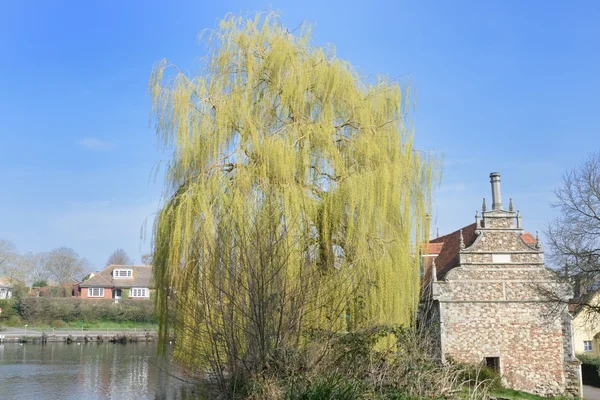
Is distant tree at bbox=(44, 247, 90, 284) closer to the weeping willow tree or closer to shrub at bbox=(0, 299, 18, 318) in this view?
shrub at bbox=(0, 299, 18, 318)

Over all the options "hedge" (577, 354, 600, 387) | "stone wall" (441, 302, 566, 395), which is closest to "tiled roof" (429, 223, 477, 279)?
"stone wall" (441, 302, 566, 395)

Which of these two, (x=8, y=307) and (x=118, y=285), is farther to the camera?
(x=118, y=285)

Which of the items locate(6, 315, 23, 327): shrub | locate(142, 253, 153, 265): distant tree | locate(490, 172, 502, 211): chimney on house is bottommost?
locate(6, 315, 23, 327): shrub

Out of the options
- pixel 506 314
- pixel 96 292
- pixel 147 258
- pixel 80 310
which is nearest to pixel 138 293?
pixel 96 292

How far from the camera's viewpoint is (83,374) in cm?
2305

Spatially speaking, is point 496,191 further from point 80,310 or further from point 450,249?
point 80,310

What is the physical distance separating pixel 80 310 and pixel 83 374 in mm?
25149

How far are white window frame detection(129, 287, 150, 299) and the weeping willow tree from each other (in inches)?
1733

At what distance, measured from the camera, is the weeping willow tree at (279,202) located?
7867 mm

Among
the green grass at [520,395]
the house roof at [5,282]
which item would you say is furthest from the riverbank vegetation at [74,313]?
the green grass at [520,395]

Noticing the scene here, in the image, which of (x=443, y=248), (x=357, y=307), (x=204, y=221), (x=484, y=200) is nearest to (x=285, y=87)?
(x=204, y=221)

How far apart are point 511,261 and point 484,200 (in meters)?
2.30

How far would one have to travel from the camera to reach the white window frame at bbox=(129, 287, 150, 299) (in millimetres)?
52625

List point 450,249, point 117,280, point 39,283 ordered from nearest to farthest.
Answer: point 450,249 < point 117,280 < point 39,283
